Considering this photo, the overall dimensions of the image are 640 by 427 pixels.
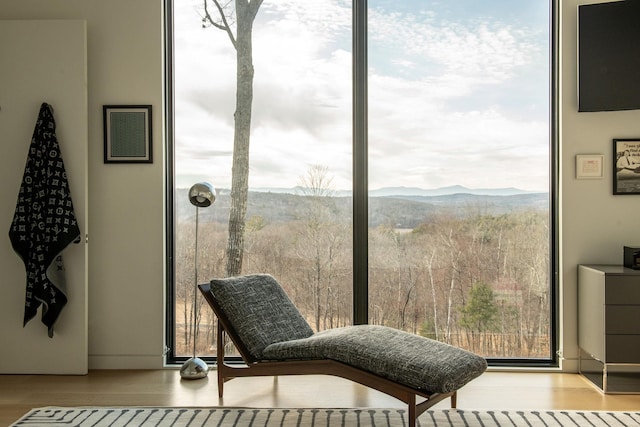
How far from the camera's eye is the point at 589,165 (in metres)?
4.51

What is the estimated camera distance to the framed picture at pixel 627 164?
449 cm

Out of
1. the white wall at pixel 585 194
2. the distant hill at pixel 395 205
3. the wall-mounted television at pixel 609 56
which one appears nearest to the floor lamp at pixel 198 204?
the distant hill at pixel 395 205

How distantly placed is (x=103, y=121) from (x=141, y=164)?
1.25 ft

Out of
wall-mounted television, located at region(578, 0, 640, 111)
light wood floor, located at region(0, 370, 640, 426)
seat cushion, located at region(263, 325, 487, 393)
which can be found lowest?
light wood floor, located at region(0, 370, 640, 426)

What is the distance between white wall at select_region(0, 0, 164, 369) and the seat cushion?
1.36 meters

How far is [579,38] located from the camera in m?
4.39

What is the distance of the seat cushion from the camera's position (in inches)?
126

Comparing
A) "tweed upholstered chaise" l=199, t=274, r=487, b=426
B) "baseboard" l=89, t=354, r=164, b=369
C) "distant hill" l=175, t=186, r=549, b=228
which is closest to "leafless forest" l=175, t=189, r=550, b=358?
"distant hill" l=175, t=186, r=549, b=228

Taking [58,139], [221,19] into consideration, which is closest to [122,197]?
[58,139]

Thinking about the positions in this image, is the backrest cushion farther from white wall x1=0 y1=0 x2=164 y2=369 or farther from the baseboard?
the baseboard

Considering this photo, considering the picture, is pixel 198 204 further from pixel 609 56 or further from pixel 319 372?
pixel 609 56

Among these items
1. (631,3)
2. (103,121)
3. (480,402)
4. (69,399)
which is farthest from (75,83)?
(631,3)

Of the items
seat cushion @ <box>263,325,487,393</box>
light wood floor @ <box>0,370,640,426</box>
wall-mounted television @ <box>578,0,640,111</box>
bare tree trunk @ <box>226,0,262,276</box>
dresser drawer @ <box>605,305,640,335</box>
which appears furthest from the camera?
bare tree trunk @ <box>226,0,262,276</box>

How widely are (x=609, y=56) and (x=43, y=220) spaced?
3.69 metres
